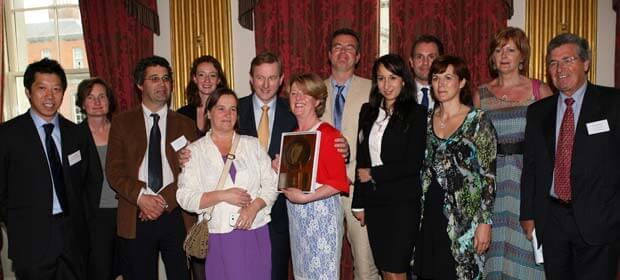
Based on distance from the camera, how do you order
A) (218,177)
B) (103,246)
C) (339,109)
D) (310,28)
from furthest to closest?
(310,28) → (339,109) → (103,246) → (218,177)

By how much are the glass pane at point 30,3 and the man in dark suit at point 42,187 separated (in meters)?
2.79

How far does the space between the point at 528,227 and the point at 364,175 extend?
3.28 ft

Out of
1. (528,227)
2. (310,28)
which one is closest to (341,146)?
(528,227)

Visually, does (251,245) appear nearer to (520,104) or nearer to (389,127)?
(389,127)

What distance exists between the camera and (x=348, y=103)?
11.4 feet

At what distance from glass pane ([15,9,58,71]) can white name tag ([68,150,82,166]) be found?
107 inches

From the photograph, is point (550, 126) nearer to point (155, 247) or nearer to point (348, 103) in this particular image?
point (348, 103)

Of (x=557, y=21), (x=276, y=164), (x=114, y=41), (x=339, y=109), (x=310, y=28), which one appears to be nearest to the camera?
(x=276, y=164)

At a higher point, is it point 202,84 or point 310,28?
point 310,28

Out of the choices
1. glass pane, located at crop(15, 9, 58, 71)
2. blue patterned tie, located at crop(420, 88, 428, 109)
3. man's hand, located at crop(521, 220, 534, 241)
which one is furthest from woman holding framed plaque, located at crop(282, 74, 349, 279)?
glass pane, located at crop(15, 9, 58, 71)

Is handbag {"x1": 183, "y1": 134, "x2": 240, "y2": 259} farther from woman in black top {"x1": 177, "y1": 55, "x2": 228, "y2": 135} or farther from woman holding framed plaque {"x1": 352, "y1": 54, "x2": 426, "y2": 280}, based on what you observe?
woman in black top {"x1": 177, "y1": 55, "x2": 228, "y2": 135}

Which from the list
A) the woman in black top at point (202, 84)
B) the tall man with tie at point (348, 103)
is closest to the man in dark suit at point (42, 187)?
the woman in black top at point (202, 84)

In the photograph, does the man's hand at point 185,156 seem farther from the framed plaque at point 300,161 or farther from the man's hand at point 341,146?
the man's hand at point 341,146

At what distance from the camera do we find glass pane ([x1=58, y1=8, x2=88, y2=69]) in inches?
207
